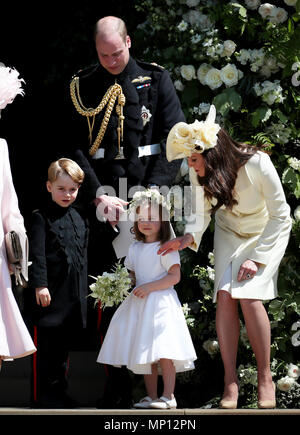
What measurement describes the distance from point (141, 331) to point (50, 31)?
11.1ft

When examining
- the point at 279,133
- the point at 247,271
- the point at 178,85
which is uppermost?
the point at 178,85

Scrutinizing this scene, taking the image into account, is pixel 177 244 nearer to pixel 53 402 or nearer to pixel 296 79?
pixel 53 402

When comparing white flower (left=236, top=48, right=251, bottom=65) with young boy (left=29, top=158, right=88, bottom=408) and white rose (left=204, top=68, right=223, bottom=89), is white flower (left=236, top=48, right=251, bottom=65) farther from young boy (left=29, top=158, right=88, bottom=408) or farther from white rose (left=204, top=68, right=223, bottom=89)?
young boy (left=29, top=158, right=88, bottom=408)

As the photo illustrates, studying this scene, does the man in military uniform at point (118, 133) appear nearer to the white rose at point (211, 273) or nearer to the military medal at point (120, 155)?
the military medal at point (120, 155)

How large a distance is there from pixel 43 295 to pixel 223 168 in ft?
3.55

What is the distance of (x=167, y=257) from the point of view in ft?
17.7

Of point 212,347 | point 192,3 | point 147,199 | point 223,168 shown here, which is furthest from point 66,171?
point 192,3

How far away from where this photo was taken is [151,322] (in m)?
5.27

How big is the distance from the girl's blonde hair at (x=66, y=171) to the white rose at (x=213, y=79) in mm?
1197

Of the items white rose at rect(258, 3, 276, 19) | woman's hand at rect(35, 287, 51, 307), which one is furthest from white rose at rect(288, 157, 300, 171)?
woman's hand at rect(35, 287, 51, 307)

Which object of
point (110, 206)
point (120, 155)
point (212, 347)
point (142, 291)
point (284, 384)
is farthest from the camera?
point (212, 347)

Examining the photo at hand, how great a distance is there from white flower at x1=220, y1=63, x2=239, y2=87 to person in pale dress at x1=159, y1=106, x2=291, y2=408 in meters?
1.12

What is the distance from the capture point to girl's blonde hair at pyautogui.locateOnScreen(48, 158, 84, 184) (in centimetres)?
555
